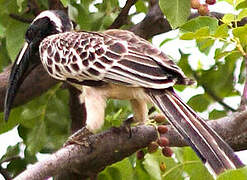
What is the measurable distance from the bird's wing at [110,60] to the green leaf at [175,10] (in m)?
0.15

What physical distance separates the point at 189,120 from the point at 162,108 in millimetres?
164

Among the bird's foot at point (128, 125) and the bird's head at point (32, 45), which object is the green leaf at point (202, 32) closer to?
the bird's foot at point (128, 125)

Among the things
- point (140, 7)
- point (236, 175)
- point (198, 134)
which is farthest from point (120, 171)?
point (140, 7)

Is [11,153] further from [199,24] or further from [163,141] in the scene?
[199,24]

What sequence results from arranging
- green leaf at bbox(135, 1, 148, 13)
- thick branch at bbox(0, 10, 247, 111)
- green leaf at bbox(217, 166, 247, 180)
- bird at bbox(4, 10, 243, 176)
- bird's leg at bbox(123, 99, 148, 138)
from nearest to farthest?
1. green leaf at bbox(217, 166, 247, 180)
2. bird at bbox(4, 10, 243, 176)
3. bird's leg at bbox(123, 99, 148, 138)
4. thick branch at bbox(0, 10, 247, 111)
5. green leaf at bbox(135, 1, 148, 13)

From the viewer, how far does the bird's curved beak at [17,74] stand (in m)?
4.04

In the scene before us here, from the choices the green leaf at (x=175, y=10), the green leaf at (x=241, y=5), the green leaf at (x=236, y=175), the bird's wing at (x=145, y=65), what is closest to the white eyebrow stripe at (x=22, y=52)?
the bird's wing at (x=145, y=65)

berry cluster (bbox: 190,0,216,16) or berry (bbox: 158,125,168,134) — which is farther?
berry cluster (bbox: 190,0,216,16)

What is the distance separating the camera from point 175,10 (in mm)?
3439

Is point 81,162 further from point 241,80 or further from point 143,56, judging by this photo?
point 241,80

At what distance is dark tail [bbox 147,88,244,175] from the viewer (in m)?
2.90

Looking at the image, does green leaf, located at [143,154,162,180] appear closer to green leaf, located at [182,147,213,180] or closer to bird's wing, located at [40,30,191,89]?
green leaf, located at [182,147,213,180]

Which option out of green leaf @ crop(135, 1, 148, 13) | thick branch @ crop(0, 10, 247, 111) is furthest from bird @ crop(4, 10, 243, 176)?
green leaf @ crop(135, 1, 148, 13)

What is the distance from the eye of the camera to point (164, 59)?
3.45 meters
